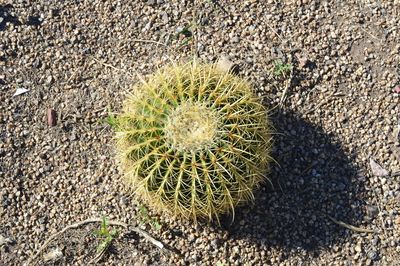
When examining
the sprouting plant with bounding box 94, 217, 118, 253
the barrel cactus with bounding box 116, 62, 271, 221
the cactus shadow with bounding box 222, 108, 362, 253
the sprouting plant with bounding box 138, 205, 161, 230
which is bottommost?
the sprouting plant with bounding box 94, 217, 118, 253

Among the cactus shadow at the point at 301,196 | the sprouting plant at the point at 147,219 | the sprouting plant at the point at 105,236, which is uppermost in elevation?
the cactus shadow at the point at 301,196

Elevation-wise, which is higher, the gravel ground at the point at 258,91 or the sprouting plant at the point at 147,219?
the gravel ground at the point at 258,91

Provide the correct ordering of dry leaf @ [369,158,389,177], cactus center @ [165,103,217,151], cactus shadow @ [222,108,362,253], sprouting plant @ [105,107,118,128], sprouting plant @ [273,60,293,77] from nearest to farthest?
1. cactus center @ [165,103,217,151]
2. sprouting plant @ [105,107,118,128]
3. cactus shadow @ [222,108,362,253]
4. dry leaf @ [369,158,389,177]
5. sprouting plant @ [273,60,293,77]

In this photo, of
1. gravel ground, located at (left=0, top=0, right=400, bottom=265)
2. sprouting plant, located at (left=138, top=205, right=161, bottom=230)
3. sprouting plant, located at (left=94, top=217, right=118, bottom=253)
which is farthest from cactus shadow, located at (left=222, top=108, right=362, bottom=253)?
sprouting plant, located at (left=94, top=217, right=118, bottom=253)

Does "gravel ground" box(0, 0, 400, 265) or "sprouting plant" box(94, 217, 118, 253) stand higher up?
"gravel ground" box(0, 0, 400, 265)

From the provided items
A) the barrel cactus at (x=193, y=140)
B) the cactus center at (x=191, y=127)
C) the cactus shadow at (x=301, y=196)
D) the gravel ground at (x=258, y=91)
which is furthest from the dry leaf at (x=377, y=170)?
the cactus center at (x=191, y=127)

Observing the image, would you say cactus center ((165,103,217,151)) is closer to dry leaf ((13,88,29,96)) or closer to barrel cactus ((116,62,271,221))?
barrel cactus ((116,62,271,221))

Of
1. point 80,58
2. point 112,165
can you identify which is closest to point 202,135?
point 112,165

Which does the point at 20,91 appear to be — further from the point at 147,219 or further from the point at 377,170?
the point at 377,170

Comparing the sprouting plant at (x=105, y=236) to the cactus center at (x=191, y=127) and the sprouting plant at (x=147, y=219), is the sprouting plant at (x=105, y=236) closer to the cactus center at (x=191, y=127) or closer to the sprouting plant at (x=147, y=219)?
the sprouting plant at (x=147, y=219)
